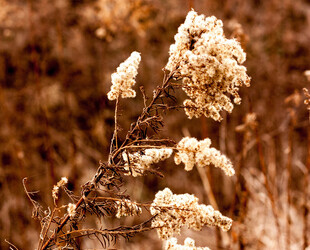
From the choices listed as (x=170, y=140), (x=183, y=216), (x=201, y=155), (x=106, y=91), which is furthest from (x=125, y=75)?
(x=106, y=91)

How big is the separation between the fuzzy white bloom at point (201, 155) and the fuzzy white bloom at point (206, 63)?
102 mm

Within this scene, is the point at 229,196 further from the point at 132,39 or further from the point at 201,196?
the point at 132,39

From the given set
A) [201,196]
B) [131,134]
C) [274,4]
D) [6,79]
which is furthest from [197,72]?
[274,4]

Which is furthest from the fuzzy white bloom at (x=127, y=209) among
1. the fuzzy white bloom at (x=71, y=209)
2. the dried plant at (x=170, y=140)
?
the fuzzy white bloom at (x=71, y=209)

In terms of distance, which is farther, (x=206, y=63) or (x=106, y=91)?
(x=106, y=91)

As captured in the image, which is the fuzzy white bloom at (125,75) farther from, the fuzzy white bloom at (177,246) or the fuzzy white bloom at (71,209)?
the fuzzy white bloom at (177,246)

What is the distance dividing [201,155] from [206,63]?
0.92ft

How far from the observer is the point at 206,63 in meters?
0.92

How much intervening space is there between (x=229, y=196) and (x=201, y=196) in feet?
1.13

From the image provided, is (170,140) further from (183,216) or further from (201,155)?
(183,216)

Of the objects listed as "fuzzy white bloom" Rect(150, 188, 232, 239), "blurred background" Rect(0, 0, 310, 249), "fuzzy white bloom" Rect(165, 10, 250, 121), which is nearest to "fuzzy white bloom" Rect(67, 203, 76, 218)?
"fuzzy white bloom" Rect(150, 188, 232, 239)

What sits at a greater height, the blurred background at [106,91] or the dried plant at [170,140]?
the blurred background at [106,91]

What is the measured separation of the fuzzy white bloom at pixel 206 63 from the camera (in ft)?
3.04

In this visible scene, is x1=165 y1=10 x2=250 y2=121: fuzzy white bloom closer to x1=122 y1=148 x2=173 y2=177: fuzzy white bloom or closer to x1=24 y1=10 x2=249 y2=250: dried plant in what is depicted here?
x1=24 y1=10 x2=249 y2=250: dried plant
